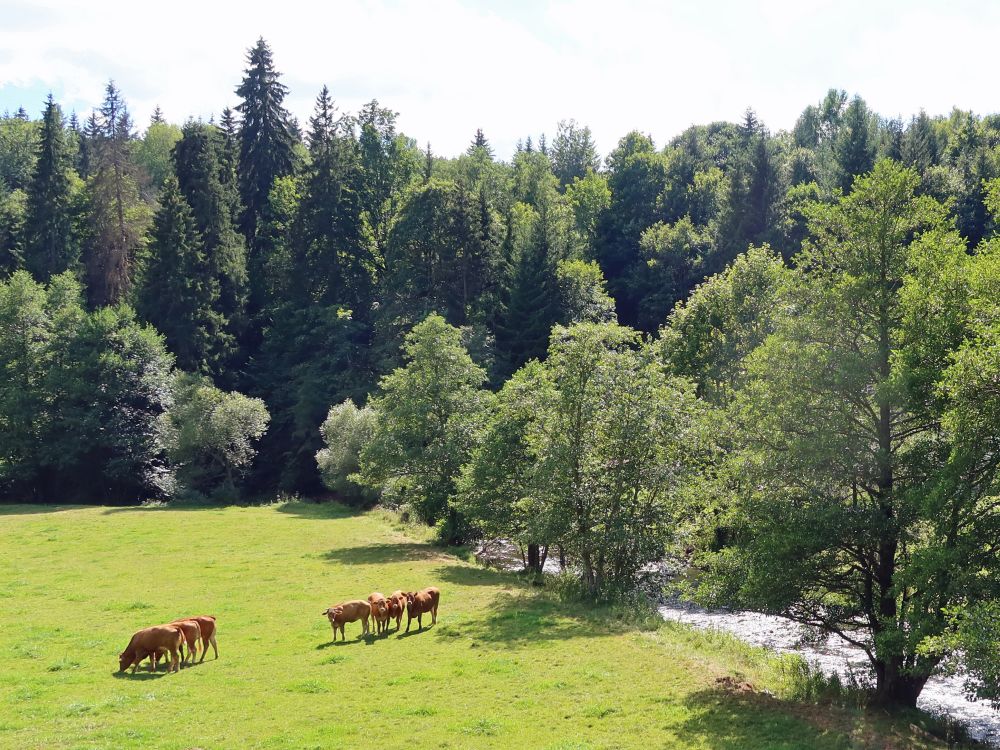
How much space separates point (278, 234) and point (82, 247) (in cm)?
2204

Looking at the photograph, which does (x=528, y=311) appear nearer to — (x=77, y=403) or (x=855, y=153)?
(x=855, y=153)

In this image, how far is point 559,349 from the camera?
34.6 metres

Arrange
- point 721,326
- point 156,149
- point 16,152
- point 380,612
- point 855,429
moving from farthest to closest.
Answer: point 156,149
point 16,152
point 721,326
point 380,612
point 855,429

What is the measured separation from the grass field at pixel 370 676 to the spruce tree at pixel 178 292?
45499mm

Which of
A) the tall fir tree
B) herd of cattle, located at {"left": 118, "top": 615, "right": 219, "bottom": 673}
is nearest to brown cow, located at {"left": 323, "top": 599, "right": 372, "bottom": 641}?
herd of cattle, located at {"left": 118, "top": 615, "right": 219, "bottom": 673}

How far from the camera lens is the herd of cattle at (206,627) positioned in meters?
21.8

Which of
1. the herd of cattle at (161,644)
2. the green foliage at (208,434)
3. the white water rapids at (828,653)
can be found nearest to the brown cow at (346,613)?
the herd of cattle at (161,644)

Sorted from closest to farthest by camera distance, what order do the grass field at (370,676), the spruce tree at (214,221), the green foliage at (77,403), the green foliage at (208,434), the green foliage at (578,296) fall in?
the grass field at (370,676) < the green foliage at (208,434) < the green foliage at (77,403) < the green foliage at (578,296) < the spruce tree at (214,221)

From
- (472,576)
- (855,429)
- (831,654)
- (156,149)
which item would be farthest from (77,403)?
(156,149)

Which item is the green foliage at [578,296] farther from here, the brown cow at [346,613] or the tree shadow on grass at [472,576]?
the brown cow at [346,613]

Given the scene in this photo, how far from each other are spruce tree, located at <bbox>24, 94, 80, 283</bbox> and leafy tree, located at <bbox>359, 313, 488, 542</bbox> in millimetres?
60523

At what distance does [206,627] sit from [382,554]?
18084mm

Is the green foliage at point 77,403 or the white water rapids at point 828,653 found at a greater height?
the green foliage at point 77,403

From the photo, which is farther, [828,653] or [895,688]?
[828,653]
